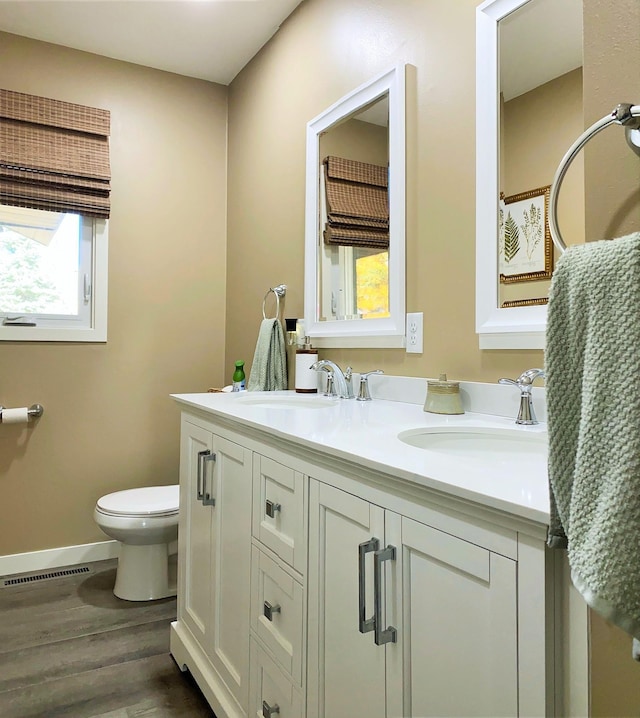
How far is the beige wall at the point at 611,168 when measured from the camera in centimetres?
57

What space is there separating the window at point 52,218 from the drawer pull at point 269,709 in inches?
78.1

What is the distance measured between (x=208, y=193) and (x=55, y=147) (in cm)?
79

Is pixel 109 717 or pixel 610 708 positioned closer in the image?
pixel 610 708

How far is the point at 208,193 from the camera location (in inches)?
117

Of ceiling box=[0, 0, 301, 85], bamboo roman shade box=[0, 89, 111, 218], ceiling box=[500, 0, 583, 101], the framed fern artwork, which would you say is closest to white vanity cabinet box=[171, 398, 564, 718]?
the framed fern artwork

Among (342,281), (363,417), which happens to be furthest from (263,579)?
(342,281)

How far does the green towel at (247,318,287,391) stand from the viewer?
226 cm

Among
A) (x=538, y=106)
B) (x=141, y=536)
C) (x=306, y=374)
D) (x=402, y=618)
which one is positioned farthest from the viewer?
(x=141, y=536)

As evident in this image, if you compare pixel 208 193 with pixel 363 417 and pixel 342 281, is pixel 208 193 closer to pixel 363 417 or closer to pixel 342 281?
pixel 342 281

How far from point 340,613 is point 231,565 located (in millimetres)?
557

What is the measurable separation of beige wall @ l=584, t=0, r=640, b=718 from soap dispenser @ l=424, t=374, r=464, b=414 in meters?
0.76

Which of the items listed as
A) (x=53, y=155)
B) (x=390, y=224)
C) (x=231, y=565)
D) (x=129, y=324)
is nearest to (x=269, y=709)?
(x=231, y=565)

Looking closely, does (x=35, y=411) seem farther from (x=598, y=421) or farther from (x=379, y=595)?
(x=598, y=421)

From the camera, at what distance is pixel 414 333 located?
163 cm
